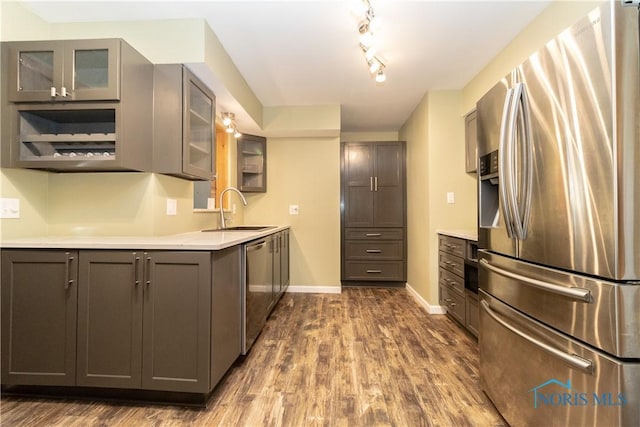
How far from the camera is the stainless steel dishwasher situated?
201cm

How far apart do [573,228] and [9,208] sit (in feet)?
9.46

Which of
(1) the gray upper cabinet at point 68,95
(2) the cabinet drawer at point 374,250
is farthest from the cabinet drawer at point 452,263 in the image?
(1) the gray upper cabinet at point 68,95

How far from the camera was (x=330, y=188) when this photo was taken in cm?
385

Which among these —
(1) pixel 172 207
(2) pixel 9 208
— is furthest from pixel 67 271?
(1) pixel 172 207

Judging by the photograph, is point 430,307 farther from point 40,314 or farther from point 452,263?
point 40,314

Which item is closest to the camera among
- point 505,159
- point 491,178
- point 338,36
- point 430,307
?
point 505,159

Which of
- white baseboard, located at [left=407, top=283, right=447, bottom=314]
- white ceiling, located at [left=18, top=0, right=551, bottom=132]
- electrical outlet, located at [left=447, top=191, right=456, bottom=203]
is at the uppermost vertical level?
white ceiling, located at [left=18, top=0, right=551, bottom=132]

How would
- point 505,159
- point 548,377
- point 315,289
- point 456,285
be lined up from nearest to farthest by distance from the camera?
point 548,377 < point 505,159 < point 456,285 < point 315,289

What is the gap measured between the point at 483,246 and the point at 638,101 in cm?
87

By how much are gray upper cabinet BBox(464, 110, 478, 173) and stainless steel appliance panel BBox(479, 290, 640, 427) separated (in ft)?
6.01

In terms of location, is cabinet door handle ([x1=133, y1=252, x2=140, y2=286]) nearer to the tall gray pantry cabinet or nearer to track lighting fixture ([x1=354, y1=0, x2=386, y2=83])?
track lighting fixture ([x1=354, y1=0, x2=386, y2=83])

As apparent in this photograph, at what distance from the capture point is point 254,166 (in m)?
3.86

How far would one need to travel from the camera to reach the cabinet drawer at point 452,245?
2493mm

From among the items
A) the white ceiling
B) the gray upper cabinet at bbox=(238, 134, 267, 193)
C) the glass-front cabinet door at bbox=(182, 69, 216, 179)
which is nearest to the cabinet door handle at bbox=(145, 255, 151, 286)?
the glass-front cabinet door at bbox=(182, 69, 216, 179)
